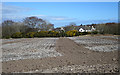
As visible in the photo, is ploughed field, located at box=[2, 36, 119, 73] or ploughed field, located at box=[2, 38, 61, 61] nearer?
ploughed field, located at box=[2, 36, 119, 73]

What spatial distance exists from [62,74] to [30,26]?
148 feet

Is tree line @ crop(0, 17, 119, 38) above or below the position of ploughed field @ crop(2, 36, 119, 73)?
above

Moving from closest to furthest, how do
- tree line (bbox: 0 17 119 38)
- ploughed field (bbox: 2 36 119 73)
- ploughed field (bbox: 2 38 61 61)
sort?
ploughed field (bbox: 2 36 119 73), ploughed field (bbox: 2 38 61 61), tree line (bbox: 0 17 119 38)

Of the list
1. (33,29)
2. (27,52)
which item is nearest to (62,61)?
(27,52)

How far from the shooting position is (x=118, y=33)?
35750mm

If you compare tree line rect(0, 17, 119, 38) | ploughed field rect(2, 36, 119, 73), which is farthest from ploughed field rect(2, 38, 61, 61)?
tree line rect(0, 17, 119, 38)

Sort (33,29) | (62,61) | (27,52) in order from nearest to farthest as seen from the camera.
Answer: (62,61)
(27,52)
(33,29)

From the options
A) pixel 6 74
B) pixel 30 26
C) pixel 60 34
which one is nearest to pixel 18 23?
pixel 30 26

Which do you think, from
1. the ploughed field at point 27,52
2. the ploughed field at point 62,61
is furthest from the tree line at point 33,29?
the ploughed field at point 62,61

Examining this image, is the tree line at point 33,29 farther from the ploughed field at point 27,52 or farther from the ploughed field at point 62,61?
the ploughed field at point 62,61

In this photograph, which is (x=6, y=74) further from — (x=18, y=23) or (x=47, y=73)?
(x=18, y=23)

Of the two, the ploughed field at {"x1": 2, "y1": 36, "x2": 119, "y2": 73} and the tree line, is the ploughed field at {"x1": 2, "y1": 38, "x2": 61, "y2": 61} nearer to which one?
the ploughed field at {"x1": 2, "y1": 36, "x2": 119, "y2": 73}

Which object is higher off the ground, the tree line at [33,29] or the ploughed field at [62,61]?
the tree line at [33,29]

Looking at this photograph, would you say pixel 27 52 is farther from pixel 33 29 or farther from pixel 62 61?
pixel 33 29
